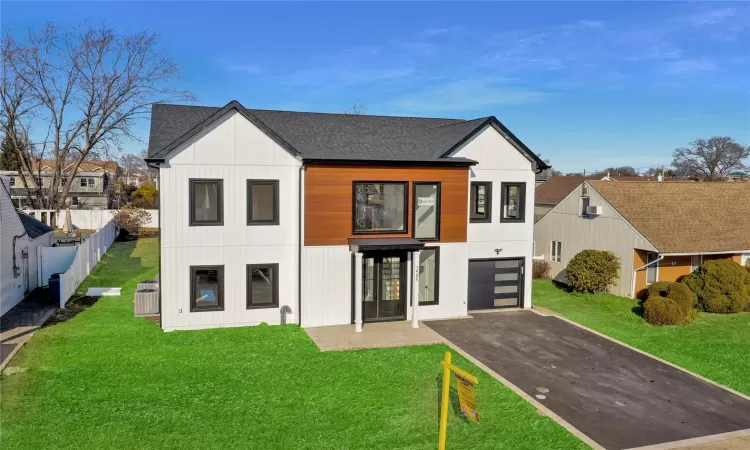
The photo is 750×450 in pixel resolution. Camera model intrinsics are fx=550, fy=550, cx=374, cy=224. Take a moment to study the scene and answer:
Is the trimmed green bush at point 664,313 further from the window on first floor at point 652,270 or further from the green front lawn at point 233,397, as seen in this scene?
the green front lawn at point 233,397

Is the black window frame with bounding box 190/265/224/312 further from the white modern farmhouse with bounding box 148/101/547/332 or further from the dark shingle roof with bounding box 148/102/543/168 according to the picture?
the dark shingle roof with bounding box 148/102/543/168

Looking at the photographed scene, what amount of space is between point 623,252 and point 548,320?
664 centimetres

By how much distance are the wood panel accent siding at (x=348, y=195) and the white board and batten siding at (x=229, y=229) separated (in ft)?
2.33

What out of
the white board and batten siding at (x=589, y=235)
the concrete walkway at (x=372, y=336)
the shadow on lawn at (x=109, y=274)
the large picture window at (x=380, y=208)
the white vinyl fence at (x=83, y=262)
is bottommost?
the concrete walkway at (x=372, y=336)

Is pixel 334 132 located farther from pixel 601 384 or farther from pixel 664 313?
pixel 664 313

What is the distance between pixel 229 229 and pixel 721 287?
17.3 meters

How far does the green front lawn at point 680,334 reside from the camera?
13.8 metres

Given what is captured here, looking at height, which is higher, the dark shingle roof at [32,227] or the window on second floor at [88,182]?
the window on second floor at [88,182]

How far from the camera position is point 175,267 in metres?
15.7

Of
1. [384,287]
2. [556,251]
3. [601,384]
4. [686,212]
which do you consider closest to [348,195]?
[384,287]

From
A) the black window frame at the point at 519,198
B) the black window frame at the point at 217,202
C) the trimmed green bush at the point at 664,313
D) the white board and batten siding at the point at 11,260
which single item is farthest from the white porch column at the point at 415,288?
the white board and batten siding at the point at 11,260

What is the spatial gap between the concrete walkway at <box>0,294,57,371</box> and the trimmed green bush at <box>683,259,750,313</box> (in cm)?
2159

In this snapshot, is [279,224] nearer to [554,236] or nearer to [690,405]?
[690,405]

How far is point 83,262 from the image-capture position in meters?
23.2
